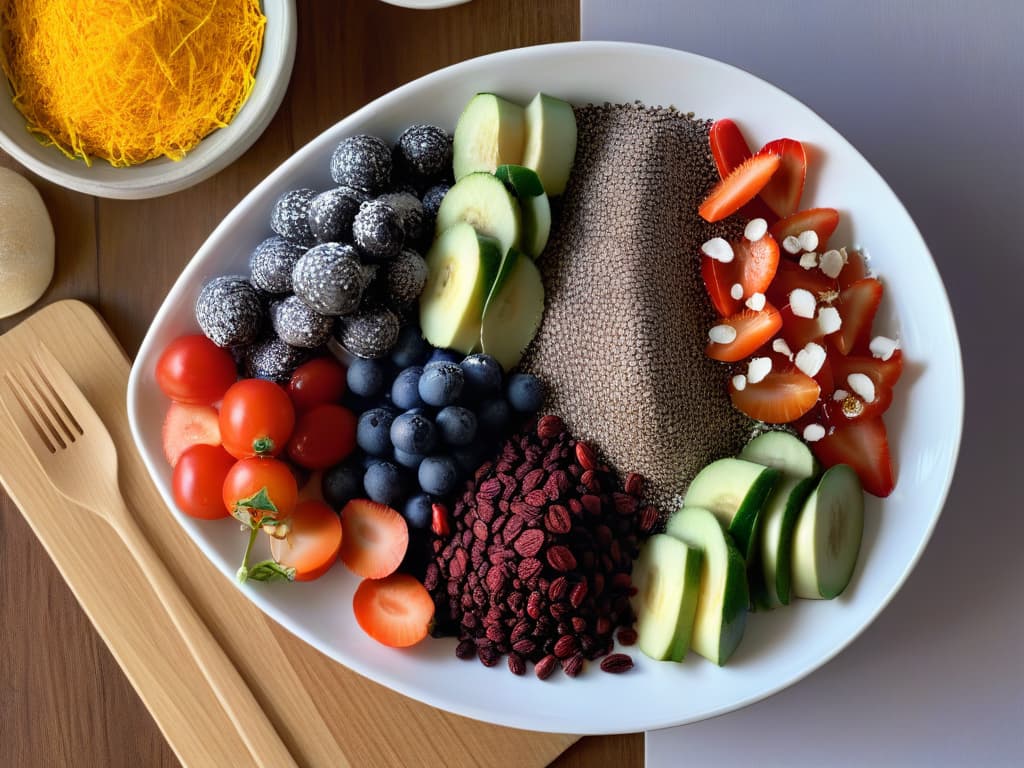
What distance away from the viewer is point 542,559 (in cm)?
86

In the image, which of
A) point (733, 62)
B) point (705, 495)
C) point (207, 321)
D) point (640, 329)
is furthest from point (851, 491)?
point (207, 321)

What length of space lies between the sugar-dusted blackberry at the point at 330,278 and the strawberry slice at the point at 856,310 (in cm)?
54

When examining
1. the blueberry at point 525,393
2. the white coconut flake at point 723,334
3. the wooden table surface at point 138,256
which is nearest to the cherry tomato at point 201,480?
the wooden table surface at point 138,256

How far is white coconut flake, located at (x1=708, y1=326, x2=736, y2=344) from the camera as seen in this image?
3.00 feet

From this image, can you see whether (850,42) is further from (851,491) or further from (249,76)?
(249,76)

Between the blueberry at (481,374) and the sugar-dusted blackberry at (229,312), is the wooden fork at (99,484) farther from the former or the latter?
the blueberry at (481,374)

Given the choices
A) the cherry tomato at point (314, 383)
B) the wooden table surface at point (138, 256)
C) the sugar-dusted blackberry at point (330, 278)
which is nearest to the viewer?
the sugar-dusted blackberry at point (330, 278)

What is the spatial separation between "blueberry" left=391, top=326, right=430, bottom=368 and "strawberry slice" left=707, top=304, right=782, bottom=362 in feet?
1.10

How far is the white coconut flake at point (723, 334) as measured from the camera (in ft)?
3.00

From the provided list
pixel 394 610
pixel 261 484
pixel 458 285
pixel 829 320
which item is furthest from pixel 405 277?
pixel 829 320

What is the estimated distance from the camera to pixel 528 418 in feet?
3.10

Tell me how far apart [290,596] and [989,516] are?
2.95 feet

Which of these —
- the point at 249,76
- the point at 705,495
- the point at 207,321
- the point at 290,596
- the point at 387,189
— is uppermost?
the point at 249,76

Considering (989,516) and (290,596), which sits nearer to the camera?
(290,596)
